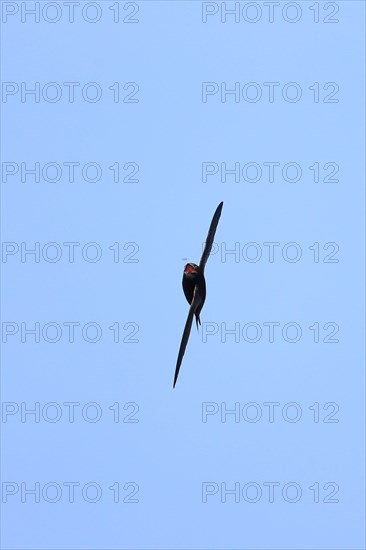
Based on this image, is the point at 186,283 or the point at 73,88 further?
the point at 73,88

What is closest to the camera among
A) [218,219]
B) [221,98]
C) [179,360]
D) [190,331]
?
[179,360]

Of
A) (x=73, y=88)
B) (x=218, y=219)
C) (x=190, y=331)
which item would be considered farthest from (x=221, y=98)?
(x=190, y=331)

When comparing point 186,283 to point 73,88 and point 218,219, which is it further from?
point 73,88

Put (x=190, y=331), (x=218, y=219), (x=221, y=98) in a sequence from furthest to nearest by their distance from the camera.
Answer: (x=221, y=98), (x=218, y=219), (x=190, y=331)

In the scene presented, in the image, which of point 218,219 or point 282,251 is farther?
point 282,251

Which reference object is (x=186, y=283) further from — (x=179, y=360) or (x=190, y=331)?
(x=179, y=360)

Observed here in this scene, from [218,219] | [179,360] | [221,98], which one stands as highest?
[221,98]

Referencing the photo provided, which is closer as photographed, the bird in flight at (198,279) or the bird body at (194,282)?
the bird in flight at (198,279)

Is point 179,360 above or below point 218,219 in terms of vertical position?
below

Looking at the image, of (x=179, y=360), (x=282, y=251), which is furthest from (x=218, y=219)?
(x=282, y=251)

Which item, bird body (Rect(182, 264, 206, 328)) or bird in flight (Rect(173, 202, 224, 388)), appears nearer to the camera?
bird in flight (Rect(173, 202, 224, 388))
